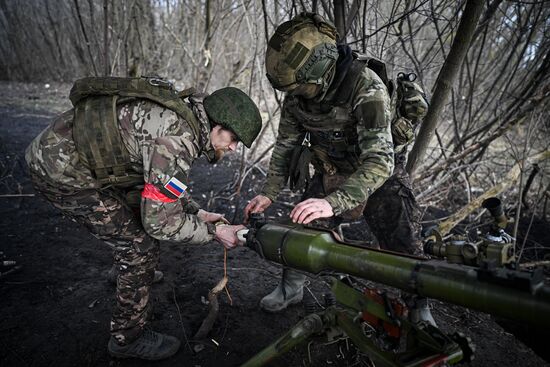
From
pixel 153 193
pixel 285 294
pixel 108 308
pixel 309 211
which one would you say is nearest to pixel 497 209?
pixel 309 211

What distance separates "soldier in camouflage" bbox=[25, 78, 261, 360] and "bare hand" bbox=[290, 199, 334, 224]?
457 millimetres

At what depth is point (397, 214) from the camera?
2.79m

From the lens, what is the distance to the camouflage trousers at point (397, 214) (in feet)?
9.05

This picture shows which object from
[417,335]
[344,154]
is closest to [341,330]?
[417,335]

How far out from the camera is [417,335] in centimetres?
164

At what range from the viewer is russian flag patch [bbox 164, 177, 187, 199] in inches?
77.5

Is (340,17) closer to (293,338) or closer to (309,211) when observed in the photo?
(309,211)

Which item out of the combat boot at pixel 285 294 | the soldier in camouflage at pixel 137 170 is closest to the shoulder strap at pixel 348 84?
the soldier in camouflage at pixel 137 170

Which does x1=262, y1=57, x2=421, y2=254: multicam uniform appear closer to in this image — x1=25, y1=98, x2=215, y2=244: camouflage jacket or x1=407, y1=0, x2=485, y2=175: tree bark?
x1=407, y1=0, x2=485, y2=175: tree bark

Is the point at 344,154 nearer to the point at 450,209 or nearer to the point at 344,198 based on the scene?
the point at 344,198

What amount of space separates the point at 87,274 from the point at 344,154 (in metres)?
2.53

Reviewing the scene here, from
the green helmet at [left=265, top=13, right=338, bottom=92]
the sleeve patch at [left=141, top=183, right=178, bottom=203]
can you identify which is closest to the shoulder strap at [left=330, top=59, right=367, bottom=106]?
the green helmet at [left=265, top=13, right=338, bottom=92]

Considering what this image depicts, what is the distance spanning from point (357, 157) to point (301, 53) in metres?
0.88

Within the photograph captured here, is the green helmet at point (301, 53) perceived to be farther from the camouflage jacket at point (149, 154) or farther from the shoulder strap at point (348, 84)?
the camouflage jacket at point (149, 154)
